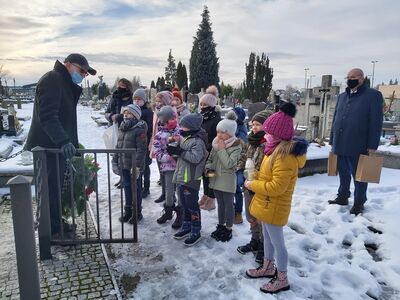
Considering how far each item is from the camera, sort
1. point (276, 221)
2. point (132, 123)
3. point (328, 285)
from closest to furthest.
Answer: point (276, 221), point (328, 285), point (132, 123)

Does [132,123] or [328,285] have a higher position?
[132,123]

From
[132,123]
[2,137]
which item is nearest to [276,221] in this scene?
[132,123]

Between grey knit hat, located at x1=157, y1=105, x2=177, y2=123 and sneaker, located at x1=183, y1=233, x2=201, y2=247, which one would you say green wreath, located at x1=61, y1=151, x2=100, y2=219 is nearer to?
grey knit hat, located at x1=157, y1=105, x2=177, y2=123

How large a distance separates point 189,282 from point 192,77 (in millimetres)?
33142

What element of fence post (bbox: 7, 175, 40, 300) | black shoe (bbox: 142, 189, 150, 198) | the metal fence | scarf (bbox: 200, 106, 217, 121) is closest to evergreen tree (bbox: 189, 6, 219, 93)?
black shoe (bbox: 142, 189, 150, 198)

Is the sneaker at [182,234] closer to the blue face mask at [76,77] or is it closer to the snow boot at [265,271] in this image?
the snow boot at [265,271]

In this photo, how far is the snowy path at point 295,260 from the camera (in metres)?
3.03

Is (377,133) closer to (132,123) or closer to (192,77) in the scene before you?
(132,123)

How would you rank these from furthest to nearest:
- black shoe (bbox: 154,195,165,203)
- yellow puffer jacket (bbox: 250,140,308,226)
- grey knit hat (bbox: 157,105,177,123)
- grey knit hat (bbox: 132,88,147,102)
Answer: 1. black shoe (bbox: 154,195,165,203)
2. grey knit hat (bbox: 132,88,147,102)
3. grey knit hat (bbox: 157,105,177,123)
4. yellow puffer jacket (bbox: 250,140,308,226)

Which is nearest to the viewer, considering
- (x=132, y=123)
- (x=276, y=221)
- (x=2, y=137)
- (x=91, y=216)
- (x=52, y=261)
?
(x=276, y=221)

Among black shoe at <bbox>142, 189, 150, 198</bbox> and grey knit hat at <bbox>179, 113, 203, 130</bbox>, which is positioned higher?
grey knit hat at <bbox>179, 113, 203, 130</bbox>

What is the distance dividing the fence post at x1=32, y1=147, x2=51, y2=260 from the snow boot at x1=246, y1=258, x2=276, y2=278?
2027 mm

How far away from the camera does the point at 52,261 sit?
3428 millimetres

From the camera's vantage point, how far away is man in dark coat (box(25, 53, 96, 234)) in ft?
11.0
